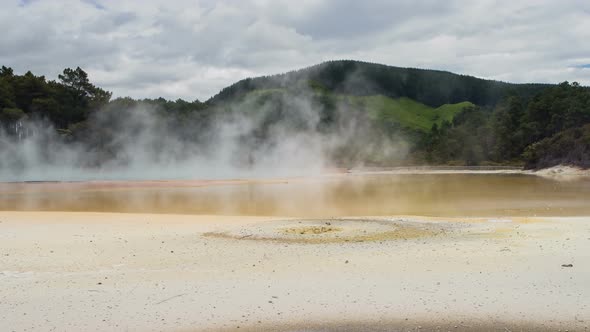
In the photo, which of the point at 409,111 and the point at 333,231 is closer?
the point at 333,231

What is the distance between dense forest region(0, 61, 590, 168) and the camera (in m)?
59.5

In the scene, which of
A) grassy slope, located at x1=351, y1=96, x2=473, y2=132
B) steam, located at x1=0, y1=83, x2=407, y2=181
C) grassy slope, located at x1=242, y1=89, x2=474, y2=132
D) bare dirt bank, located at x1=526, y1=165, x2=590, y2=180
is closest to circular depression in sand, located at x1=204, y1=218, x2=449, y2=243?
bare dirt bank, located at x1=526, y1=165, x2=590, y2=180

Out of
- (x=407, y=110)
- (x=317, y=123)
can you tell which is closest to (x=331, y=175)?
(x=317, y=123)

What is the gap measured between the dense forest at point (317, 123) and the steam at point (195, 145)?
0.65ft

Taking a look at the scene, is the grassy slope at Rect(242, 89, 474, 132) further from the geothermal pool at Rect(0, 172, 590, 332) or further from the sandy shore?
the sandy shore

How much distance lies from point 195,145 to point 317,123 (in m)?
24.4

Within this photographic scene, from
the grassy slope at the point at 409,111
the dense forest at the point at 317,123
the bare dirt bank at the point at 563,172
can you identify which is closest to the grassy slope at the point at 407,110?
the grassy slope at the point at 409,111

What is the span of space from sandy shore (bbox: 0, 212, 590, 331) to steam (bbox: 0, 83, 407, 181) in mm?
36860

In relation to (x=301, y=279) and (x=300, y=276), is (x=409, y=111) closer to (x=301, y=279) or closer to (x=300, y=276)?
(x=300, y=276)

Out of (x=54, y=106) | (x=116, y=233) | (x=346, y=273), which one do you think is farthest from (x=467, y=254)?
(x=54, y=106)

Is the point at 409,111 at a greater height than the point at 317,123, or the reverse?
the point at 409,111

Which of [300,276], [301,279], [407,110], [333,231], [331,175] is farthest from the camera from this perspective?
[407,110]

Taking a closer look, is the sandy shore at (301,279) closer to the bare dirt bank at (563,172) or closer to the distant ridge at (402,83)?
the bare dirt bank at (563,172)

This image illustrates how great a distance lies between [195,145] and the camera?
71562 millimetres
